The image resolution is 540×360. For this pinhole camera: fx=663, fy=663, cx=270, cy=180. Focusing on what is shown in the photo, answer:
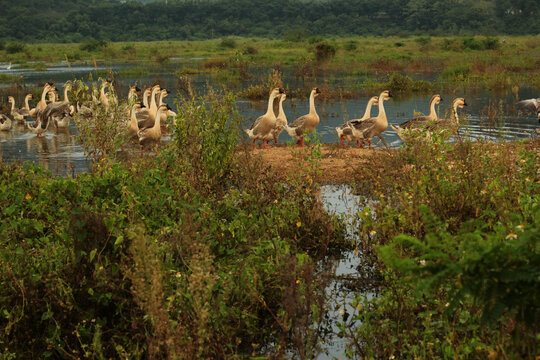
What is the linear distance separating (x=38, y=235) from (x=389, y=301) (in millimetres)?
3595

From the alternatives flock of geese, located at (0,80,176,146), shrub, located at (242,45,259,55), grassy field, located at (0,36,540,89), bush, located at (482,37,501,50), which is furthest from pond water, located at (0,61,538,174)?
bush, located at (482,37,501,50)

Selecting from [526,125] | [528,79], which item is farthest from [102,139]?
[528,79]

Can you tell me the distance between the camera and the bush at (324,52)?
129ft

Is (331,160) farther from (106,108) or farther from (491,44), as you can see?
(491,44)

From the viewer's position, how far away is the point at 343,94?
2475cm

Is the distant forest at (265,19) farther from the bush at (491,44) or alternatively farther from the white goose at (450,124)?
the white goose at (450,124)

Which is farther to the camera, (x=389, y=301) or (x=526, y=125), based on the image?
(x=526, y=125)

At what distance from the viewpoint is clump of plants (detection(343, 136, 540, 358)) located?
11.1 feet

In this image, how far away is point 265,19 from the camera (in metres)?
103

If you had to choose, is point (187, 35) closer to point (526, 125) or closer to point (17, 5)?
point (17, 5)

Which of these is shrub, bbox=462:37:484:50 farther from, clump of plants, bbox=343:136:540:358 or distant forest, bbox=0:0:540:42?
clump of plants, bbox=343:136:540:358

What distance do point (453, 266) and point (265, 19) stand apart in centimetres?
10277

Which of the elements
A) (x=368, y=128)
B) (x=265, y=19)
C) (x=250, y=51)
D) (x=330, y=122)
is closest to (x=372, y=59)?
(x=250, y=51)

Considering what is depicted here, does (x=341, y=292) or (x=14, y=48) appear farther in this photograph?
(x=14, y=48)
